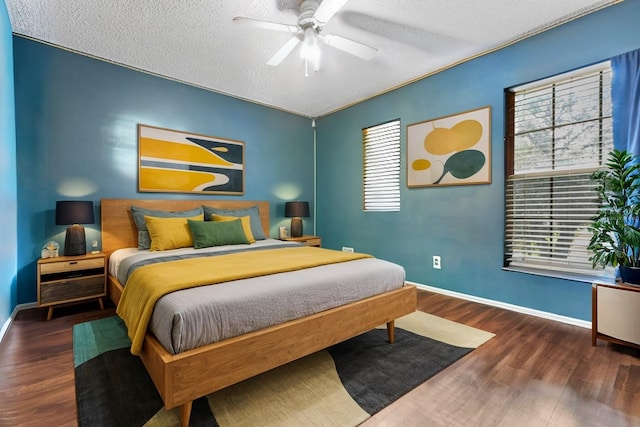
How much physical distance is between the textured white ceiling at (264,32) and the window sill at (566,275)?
2.26 metres

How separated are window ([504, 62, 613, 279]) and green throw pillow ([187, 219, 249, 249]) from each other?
114 inches

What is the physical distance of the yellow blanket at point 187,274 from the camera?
150cm

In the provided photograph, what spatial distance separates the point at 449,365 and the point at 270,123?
403 centimetres

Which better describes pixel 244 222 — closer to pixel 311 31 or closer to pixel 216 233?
pixel 216 233

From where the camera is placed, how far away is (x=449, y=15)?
2.43 meters

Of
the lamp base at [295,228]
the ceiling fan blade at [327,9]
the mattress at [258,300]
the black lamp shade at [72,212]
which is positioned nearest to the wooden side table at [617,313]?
the mattress at [258,300]

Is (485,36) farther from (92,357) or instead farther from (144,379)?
(92,357)

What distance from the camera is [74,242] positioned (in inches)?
108

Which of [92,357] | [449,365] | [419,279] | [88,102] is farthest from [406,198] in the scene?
[88,102]

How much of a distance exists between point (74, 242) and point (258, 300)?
243cm

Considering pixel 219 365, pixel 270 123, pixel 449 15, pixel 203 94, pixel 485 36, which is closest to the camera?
pixel 219 365

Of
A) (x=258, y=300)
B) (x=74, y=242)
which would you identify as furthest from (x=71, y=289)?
(x=258, y=300)

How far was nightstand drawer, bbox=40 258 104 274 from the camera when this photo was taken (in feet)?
8.36

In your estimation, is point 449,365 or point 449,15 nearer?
point 449,365
